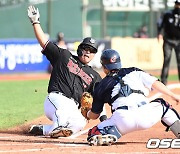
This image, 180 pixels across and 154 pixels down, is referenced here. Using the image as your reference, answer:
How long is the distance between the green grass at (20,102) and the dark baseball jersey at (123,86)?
2944 millimetres

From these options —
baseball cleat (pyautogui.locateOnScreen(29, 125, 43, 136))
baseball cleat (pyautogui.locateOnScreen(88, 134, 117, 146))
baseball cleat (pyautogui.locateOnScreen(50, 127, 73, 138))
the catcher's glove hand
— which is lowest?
baseball cleat (pyautogui.locateOnScreen(29, 125, 43, 136))

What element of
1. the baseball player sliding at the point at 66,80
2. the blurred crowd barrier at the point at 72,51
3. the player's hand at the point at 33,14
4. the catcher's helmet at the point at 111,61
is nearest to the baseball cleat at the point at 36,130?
the baseball player sliding at the point at 66,80

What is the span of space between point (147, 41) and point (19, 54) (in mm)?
5883

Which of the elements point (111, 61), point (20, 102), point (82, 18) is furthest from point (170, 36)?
point (82, 18)

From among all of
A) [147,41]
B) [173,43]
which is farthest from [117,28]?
[173,43]

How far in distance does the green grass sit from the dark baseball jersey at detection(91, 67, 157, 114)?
9.66 feet

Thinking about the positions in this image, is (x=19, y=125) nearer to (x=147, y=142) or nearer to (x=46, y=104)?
(x=46, y=104)

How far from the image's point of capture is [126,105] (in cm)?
840

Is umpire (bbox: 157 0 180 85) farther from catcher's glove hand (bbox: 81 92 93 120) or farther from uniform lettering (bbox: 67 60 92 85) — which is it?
catcher's glove hand (bbox: 81 92 93 120)

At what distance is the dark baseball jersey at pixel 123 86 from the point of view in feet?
27.6

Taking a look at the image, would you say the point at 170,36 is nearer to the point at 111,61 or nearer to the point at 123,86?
the point at 111,61

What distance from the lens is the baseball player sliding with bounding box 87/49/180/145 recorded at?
8336 millimetres

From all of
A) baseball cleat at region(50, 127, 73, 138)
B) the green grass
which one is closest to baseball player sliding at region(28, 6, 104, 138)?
baseball cleat at region(50, 127, 73, 138)

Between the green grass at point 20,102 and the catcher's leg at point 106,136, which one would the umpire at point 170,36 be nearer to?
the green grass at point 20,102
